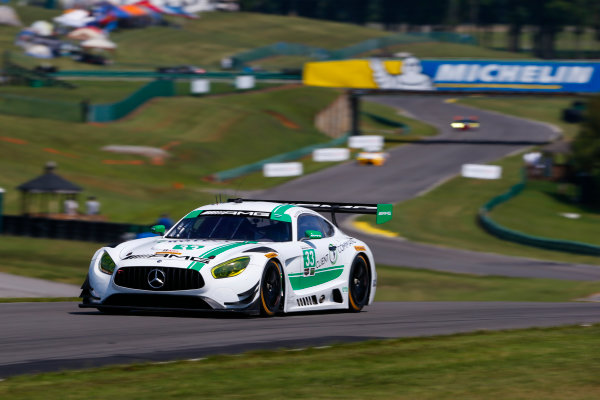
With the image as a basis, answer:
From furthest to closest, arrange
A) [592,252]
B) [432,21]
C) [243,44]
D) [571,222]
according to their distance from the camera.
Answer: [432,21], [243,44], [571,222], [592,252]

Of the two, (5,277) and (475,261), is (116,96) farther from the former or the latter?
(5,277)

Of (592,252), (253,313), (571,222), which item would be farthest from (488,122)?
(253,313)

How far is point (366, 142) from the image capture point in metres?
59.7

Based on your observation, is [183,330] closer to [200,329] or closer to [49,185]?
[200,329]

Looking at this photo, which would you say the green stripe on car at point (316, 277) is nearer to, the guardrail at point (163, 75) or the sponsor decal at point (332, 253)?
the sponsor decal at point (332, 253)

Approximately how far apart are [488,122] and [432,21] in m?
84.8

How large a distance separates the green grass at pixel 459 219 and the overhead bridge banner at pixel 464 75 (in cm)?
512

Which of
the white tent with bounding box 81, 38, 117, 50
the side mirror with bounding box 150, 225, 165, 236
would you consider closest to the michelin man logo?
the side mirror with bounding box 150, 225, 165, 236

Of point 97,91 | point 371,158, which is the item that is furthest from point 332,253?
point 97,91

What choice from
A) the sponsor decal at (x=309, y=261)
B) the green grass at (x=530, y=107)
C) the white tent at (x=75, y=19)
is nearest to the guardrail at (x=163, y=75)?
the green grass at (x=530, y=107)

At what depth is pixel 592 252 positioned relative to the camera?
116ft

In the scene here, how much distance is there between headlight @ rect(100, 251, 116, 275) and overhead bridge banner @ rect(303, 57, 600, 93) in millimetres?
45382

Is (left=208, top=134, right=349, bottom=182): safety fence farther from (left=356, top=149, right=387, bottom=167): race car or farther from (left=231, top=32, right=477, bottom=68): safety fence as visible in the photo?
(left=231, top=32, right=477, bottom=68): safety fence

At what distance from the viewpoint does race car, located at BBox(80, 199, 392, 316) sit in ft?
36.1
